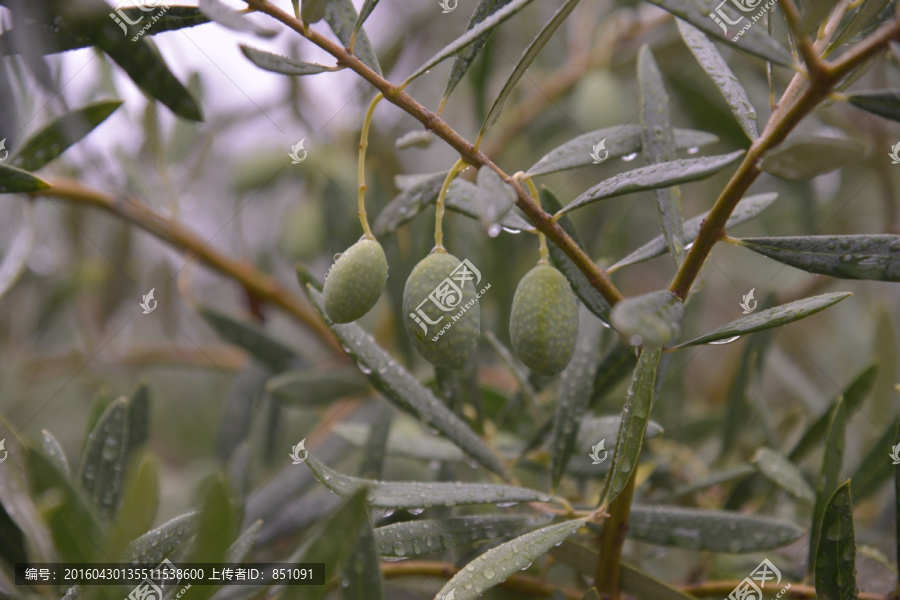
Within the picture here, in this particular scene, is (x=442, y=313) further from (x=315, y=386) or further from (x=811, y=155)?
(x=315, y=386)

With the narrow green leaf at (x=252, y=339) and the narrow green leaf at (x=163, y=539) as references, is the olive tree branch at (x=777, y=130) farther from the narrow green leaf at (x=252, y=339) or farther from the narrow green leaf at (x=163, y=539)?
the narrow green leaf at (x=252, y=339)

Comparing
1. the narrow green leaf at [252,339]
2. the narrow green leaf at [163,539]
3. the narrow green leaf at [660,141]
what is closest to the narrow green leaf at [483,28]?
the narrow green leaf at [660,141]

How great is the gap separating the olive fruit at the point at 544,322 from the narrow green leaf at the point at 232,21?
319 millimetres

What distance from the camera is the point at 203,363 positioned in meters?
1.77

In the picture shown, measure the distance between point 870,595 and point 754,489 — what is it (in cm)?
29

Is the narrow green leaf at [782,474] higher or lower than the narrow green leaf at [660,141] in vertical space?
lower

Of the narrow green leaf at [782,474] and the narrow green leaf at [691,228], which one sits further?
the narrow green leaf at [782,474]

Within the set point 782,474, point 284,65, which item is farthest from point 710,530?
point 284,65

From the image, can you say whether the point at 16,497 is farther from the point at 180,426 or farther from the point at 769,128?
the point at 180,426

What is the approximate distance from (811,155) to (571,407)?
18.4 inches

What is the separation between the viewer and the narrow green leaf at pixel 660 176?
0.55 m

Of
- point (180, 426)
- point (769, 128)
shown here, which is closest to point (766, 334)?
point (769, 128)

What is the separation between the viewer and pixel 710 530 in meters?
0.86

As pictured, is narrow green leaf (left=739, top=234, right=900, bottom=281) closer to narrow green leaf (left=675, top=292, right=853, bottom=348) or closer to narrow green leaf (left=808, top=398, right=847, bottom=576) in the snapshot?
narrow green leaf (left=675, top=292, right=853, bottom=348)
